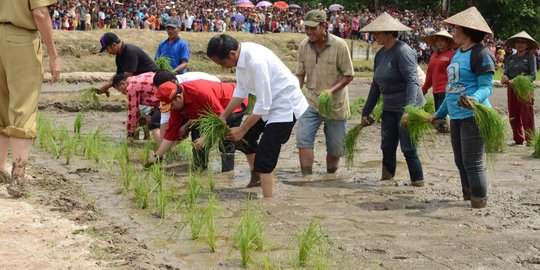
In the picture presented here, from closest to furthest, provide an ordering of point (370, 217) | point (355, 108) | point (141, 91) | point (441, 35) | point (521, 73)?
point (370, 217), point (141, 91), point (441, 35), point (521, 73), point (355, 108)

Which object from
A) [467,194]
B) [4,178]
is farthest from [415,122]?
[4,178]

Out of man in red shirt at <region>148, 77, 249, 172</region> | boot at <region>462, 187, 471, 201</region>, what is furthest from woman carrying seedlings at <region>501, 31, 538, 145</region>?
man in red shirt at <region>148, 77, 249, 172</region>

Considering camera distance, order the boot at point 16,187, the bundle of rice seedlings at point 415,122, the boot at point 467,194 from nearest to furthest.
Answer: the boot at point 16,187 < the boot at point 467,194 < the bundle of rice seedlings at point 415,122

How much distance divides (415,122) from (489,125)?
3.34 feet

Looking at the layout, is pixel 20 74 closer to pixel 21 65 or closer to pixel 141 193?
pixel 21 65

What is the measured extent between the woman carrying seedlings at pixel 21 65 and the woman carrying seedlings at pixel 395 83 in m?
3.06

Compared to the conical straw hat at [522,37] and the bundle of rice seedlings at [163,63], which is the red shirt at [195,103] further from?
the conical straw hat at [522,37]

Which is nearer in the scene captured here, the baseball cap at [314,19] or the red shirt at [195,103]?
the red shirt at [195,103]

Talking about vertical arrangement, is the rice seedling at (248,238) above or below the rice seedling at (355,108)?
above

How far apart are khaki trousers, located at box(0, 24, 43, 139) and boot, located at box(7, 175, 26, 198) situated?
34cm

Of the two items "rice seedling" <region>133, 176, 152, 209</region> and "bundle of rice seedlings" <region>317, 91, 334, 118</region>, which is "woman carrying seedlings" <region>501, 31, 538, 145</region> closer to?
"bundle of rice seedlings" <region>317, 91, 334, 118</region>

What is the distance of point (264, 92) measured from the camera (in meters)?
7.06

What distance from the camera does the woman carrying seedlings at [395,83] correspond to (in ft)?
26.6

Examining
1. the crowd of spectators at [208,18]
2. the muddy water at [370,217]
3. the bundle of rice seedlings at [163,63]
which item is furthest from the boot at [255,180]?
the crowd of spectators at [208,18]
